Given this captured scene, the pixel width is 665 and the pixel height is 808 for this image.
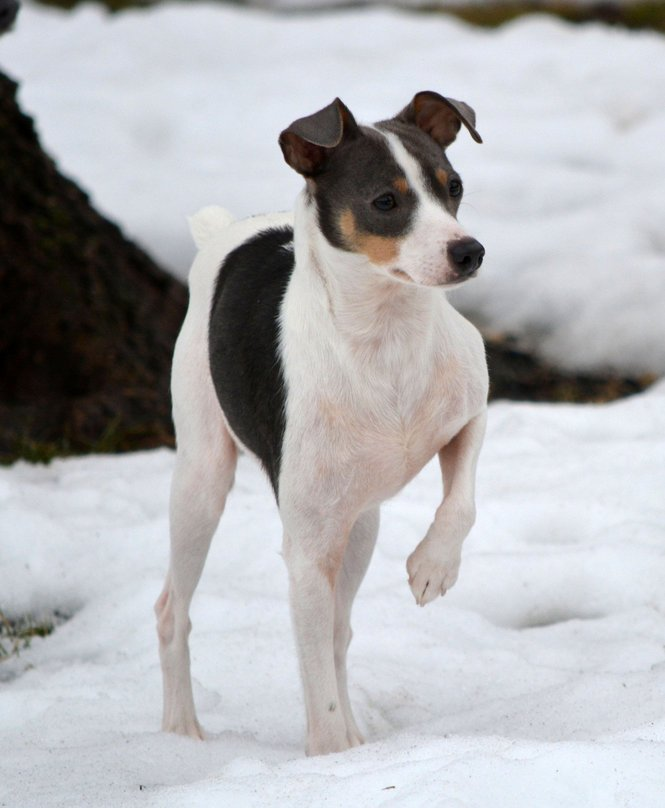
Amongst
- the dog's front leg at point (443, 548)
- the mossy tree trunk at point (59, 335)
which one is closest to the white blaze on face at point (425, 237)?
the dog's front leg at point (443, 548)

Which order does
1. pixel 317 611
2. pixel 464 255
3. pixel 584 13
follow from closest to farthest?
pixel 464 255 → pixel 317 611 → pixel 584 13

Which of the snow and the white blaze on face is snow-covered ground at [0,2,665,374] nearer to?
the snow

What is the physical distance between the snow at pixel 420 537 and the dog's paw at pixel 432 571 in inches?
17.5

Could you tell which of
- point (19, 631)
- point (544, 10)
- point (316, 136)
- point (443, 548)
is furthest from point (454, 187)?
point (544, 10)

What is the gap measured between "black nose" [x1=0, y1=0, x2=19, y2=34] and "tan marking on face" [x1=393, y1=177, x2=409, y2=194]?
1.78m

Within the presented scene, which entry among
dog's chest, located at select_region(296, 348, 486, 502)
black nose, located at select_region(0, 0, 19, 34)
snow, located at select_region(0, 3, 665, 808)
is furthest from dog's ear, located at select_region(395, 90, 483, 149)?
snow, located at select_region(0, 3, 665, 808)

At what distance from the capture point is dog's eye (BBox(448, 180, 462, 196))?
12.4ft

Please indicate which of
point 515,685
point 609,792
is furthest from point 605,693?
point 609,792

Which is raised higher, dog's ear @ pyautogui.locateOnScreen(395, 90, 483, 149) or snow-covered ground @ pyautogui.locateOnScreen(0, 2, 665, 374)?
dog's ear @ pyautogui.locateOnScreen(395, 90, 483, 149)

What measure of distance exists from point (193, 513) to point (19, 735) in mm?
912

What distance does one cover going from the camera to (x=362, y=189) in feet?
12.2

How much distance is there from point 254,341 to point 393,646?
5.12ft

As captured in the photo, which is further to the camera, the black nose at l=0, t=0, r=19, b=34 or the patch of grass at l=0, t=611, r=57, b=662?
the patch of grass at l=0, t=611, r=57, b=662

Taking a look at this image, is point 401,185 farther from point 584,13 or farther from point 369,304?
point 584,13
